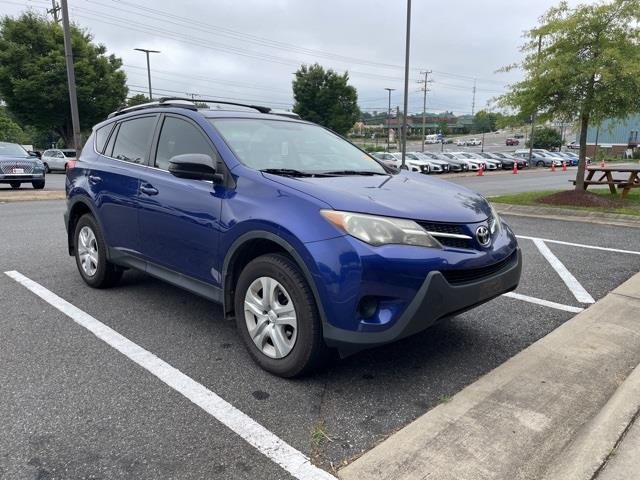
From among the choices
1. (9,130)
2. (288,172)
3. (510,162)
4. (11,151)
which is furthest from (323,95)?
(9,130)

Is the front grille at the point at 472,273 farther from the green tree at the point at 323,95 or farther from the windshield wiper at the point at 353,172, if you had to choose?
the green tree at the point at 323,95

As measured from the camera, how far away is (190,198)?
11.7 feet

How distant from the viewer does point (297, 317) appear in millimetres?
2887

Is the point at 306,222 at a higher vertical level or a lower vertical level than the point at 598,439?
higher

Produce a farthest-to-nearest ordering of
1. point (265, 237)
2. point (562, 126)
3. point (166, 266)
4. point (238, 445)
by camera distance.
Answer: point (562, 126)
point (166, 266)
point (265, 237)
point (238, 445)

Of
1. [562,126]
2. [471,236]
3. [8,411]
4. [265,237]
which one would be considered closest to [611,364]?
[471,236]

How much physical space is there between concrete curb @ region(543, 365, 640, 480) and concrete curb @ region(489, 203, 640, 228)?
23.8 ft

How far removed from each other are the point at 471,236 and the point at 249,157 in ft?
5.17

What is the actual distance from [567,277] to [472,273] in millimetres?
3100

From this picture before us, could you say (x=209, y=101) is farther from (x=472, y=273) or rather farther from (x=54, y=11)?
(x=54, y=11)

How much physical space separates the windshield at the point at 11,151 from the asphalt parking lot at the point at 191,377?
1230 centimetres

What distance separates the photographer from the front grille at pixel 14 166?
585 inches

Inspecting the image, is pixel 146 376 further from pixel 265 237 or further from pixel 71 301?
pixel 71 301

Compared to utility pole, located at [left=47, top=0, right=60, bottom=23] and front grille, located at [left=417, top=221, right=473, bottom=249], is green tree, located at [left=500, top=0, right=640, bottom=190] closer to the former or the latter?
front grille, located at [left=417, top=221, right=473, bottom=249]
